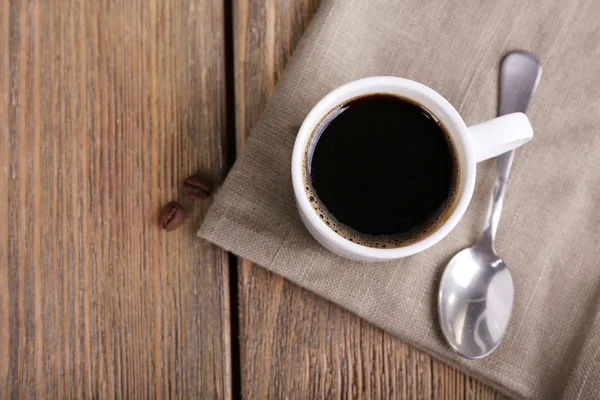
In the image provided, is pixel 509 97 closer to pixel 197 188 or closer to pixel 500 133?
pixel 500 133

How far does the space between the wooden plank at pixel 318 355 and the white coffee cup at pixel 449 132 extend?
18 cm

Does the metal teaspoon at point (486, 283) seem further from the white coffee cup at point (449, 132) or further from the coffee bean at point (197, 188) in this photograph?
the coffee bean at point (197, 188)

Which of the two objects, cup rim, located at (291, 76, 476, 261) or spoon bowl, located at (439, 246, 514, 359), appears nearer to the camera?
cup rim, located at (291, 76, 476, 261)

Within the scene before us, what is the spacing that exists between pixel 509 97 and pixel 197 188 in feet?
1.43

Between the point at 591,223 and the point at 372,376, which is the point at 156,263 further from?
the point at 591,223

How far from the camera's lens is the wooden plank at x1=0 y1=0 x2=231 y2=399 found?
0.81m

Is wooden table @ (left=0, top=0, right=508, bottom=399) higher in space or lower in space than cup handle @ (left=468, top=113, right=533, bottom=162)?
lower

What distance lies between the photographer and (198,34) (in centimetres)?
83

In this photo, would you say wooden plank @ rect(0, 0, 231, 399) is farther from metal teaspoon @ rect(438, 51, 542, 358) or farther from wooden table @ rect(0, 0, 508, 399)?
metal teaspoon @ rect(438, 51, 542, 358)

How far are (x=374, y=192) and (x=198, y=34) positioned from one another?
14.1 inches

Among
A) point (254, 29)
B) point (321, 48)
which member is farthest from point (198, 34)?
point (321, 48)

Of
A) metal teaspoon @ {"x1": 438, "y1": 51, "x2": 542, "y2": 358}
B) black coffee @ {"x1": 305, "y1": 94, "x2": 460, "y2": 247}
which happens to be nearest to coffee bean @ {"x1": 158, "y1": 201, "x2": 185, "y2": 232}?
black coffee @ {"x1": 305, "y1": 94, "x2": 460, "y2": 247}

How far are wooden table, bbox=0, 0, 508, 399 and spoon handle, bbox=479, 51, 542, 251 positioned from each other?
0.21m

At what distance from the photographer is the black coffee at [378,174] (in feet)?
2.23
